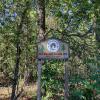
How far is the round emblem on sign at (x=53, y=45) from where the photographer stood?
7.53m

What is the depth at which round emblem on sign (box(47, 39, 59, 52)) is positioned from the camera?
7527mm

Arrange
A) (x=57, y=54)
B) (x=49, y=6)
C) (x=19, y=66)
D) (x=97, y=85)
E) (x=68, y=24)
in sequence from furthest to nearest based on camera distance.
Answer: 1. (x=19, y=66)
2. (x=49, y=6)
3. (x=68, y=24)
4. (x=57, y=54)
5. (x=97, y=85)

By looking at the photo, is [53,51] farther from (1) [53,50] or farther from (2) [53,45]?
(2) [53,45]

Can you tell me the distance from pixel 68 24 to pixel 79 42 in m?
0.74

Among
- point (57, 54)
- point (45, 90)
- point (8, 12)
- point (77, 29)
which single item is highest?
point (8, 12)

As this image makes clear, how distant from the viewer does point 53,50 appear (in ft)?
24.7

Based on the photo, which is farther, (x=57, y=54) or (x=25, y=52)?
(x=25, y=52)

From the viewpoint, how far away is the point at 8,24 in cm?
1090

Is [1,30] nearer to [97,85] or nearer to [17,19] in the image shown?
[17,19]

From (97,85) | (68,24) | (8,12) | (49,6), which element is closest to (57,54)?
(97,85)

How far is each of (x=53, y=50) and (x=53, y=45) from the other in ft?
0.53

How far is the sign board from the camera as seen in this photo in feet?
24.5

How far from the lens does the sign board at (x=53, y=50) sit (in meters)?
7.47

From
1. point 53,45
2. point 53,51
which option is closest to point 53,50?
point 53,51
